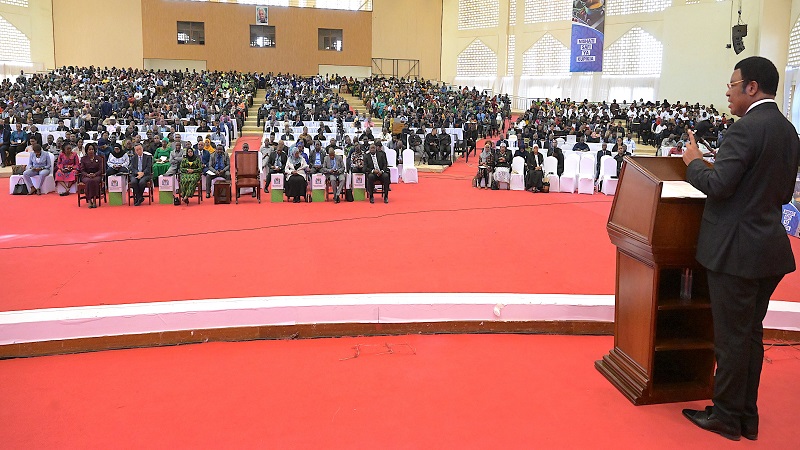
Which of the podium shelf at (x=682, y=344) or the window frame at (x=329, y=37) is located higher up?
the window frame at (x=329, y=37)

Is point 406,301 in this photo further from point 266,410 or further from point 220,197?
point 220,197

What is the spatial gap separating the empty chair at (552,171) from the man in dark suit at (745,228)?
8.69 m

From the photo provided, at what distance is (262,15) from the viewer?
102 feet

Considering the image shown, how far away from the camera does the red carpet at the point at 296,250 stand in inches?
176

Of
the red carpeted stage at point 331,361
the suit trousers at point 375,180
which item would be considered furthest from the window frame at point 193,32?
the red carpeted stage at point 331,361

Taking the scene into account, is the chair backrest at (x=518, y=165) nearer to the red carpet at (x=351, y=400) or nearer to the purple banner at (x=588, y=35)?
the red carpet at (x=351, y=400)

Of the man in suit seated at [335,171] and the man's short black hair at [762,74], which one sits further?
the man in suit seated at [335,171]

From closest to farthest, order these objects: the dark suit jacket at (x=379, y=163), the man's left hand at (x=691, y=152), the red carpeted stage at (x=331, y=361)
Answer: the man's left hand at (x=691, y=152) → the red carpeted stage at (x=331, y=361) → the dark suit jacket at (x=379, y=163)

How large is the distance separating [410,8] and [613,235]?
33.5 meters

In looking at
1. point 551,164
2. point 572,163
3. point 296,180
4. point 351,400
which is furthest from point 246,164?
point 351,400

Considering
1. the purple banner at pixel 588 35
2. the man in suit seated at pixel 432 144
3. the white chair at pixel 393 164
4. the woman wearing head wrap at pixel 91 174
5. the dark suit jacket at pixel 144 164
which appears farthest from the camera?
the purple banner at pixel 588 35

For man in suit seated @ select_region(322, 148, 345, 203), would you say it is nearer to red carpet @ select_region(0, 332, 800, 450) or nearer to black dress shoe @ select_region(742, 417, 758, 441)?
red carpet @ select_region(0, 332, 800, 450)

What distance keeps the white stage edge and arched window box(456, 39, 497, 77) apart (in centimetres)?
2925

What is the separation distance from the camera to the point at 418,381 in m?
2.81
